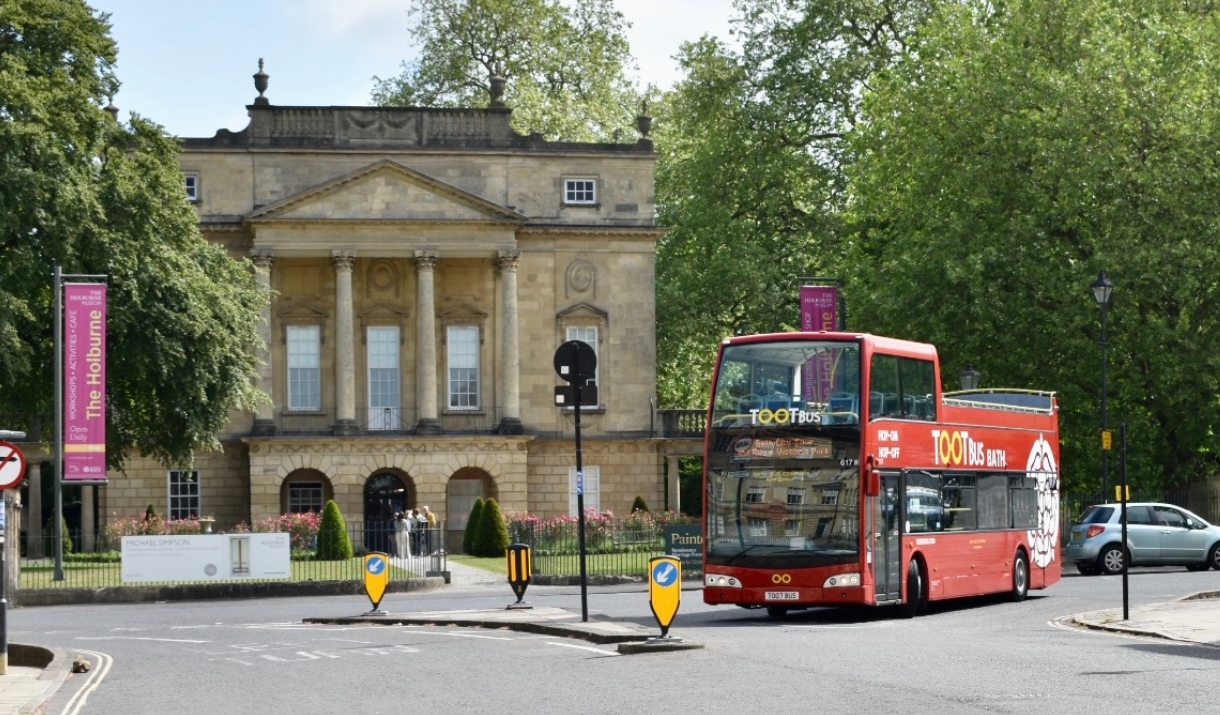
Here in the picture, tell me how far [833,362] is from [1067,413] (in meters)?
23.4

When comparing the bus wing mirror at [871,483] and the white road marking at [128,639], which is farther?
the white road marking at [128,639]

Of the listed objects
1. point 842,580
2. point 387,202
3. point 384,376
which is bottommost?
point 842,580

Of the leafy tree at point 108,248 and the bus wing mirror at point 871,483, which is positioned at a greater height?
the leafy tree at point 108,248

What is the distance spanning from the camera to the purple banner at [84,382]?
3997cm

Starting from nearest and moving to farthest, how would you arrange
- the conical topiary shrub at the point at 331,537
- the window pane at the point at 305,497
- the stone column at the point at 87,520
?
A: the conical topiary shrub at the point at 331,537, the stone column at the point at 87,520, the window pane at the point at 305,497

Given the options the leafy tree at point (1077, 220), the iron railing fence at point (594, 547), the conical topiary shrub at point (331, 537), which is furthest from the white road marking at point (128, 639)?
the leafy tree at point (1077, 220)

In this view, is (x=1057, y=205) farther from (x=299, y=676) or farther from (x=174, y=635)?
(x=299, y=676)

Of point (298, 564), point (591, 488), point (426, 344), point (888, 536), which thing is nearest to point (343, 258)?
point (426, 344)

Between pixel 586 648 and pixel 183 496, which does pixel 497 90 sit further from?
pixel 586 648

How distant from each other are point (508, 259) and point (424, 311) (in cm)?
303

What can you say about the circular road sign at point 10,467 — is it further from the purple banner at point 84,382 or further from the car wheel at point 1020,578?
the purple banner at point 84,382

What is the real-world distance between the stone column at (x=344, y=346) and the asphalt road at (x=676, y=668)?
28.6 metres

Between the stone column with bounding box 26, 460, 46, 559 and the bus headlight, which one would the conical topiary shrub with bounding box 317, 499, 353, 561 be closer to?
the stone column with bounding box 26, 460, 46, 559

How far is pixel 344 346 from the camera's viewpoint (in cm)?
5769
